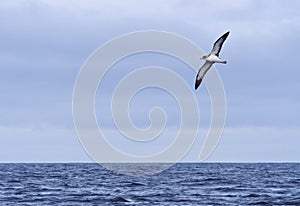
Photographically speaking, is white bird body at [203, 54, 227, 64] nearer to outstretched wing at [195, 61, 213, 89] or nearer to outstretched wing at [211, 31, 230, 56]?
outstretched wing at [211, 31, 230, 56]

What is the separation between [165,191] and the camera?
70.5 metres

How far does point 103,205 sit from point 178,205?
510cm

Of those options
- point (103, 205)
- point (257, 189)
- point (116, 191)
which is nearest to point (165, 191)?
point (116, 191)

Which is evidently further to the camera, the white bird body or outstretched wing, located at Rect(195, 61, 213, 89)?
outstretched wing, located at Rect(195, 61, 213, 89)

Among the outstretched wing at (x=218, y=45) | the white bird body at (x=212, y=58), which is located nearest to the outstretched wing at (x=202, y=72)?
the white bird body at (x=212, y=58)

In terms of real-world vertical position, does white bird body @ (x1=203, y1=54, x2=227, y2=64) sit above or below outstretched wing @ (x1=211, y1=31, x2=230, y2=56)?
below

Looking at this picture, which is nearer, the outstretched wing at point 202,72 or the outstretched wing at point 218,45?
the outstretched wing at point 218,45

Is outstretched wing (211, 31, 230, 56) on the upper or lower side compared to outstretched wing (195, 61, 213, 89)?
upper

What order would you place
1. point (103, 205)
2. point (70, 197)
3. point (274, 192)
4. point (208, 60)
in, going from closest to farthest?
point (208, 60) → point (103, 205) → point (70, 197) → point (274, 192)

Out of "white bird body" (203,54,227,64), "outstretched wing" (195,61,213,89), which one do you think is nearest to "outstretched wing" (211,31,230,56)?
"white bird body" (203,54,227,64)

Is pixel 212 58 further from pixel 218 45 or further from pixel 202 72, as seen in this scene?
pixel 202 72

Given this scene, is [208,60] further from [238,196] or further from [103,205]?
[238,196]

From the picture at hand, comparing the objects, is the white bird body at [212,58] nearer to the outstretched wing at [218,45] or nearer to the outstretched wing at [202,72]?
the outstretched wing at [218,45]

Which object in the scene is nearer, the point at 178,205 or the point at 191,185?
the point at 178,205
